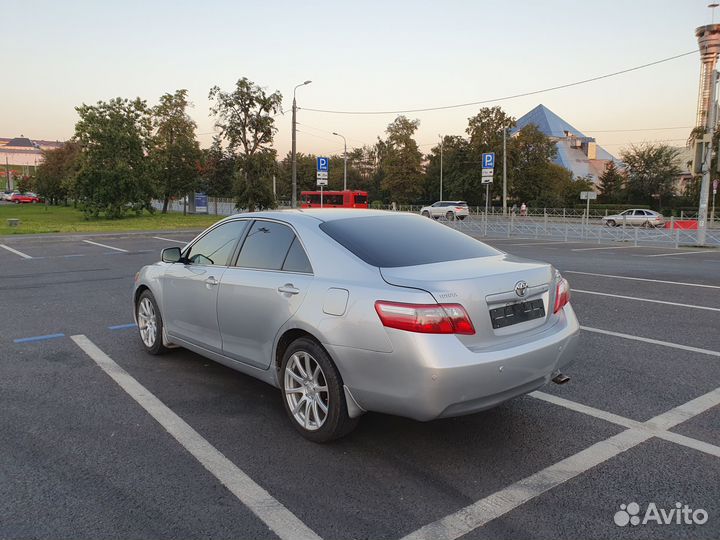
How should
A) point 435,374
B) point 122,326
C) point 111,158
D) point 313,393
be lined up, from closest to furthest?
point 435,374, point 313,393, point 122,326, point 111,158

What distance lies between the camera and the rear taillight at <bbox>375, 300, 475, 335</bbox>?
3092 millimetres

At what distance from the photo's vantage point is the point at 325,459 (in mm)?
3414

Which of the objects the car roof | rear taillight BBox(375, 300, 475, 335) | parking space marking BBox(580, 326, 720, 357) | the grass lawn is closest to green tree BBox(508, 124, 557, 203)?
the grass lawn

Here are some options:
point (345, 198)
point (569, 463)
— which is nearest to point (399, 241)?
point (569, 463)

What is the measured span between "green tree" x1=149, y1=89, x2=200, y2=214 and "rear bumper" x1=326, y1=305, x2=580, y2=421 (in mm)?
44032

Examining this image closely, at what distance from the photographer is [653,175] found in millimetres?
55500

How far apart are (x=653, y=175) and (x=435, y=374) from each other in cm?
6053

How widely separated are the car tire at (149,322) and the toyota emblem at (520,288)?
3446 millimetres

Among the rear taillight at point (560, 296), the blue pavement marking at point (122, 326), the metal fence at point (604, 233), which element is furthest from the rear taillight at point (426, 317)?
the metal fence at point (604, 233)

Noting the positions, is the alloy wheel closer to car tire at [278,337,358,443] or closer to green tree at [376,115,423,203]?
car tire at [278,337,358,443]

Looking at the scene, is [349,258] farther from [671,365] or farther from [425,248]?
[671,365]

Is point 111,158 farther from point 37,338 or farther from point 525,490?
point 525,490

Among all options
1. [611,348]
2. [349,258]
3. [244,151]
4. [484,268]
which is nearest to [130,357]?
[349,258]

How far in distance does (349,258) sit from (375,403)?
93 centimetres
